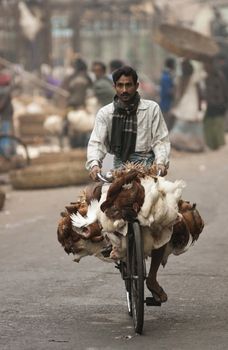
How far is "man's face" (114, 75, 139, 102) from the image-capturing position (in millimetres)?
7191

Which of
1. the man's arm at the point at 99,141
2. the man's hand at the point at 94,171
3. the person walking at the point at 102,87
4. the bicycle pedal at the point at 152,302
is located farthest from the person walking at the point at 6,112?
the bicycle pedal at the point at 152,302

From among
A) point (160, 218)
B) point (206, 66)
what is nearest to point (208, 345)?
point (160, 218)

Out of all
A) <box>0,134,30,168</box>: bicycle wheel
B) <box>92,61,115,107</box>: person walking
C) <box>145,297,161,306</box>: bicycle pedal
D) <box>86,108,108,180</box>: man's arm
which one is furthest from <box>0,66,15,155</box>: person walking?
<box>145,297,161,306</box>: bicycle pedal

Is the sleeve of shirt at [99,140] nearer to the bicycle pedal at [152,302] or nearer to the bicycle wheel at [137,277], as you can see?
the bicycle wheel at [137,277]

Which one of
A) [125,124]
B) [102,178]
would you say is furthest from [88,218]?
[125,124]

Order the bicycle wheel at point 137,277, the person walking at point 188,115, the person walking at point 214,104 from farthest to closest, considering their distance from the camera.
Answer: the person walking at point 214,104, the person walking at point 188,115, the bicycle wheel at point 137,277

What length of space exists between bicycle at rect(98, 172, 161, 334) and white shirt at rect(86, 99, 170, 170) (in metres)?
0.33

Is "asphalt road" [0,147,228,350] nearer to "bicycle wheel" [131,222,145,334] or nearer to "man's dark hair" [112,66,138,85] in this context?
"bicycle wheel" [131,222,145,334]

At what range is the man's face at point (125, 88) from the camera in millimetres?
7191

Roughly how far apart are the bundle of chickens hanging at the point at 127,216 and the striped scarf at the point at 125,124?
0.99 feet

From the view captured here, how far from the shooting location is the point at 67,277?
358 inches

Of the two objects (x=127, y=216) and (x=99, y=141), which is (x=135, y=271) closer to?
Answer: (x=127, y=216)

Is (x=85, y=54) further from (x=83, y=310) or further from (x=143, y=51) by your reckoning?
(x=83, y=310)

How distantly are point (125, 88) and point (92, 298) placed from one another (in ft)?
5.80
